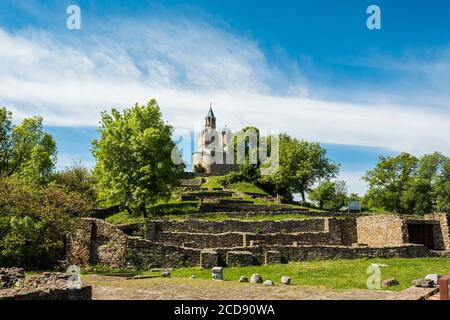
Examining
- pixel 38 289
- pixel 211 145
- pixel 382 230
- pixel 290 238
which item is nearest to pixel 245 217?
pixel 290 238

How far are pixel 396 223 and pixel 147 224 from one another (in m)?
19.4

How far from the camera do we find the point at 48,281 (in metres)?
14.6

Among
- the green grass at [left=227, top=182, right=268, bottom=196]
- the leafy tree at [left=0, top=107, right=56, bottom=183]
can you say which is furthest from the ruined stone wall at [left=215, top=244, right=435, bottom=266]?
the green grass at [left=227, top=182, right=268, bottom=196]

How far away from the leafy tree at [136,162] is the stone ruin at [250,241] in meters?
8.79

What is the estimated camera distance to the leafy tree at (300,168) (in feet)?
220

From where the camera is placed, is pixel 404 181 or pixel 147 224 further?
pixel 404 181

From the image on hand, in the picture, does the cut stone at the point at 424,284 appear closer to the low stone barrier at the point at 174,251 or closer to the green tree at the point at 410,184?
the low stone barrier at the point at 174,251

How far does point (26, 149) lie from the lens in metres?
51.6

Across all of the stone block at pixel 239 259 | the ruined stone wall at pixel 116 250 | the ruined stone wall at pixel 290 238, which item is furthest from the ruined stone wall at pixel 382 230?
the ruined stone wall at pixel 116 250

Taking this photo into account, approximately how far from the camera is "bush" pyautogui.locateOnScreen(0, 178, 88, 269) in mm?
24188

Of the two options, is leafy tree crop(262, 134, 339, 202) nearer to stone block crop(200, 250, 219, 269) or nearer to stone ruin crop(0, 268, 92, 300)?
stone block crop(200, 250, 219, 269)
